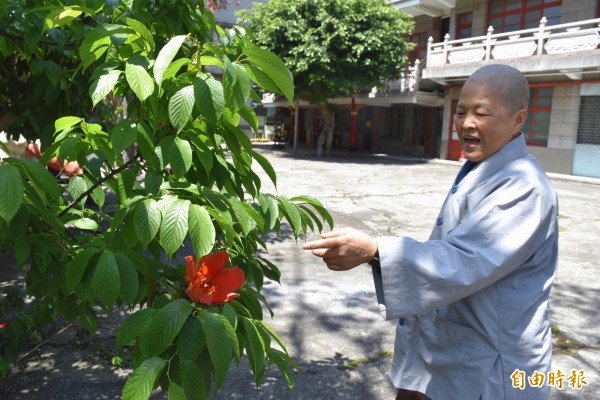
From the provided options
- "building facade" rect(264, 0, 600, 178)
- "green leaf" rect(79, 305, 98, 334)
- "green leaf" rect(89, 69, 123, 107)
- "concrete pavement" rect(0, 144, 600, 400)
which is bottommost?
"concrete pavement" rect(0, 144, 600, 400)

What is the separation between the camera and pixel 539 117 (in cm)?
1620

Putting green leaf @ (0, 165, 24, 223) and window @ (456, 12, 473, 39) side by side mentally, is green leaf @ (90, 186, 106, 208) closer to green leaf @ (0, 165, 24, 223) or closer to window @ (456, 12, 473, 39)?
green leaf @ (0, 165, 24, 223)

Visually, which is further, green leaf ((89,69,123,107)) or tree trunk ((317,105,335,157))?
tree trunk ((317,105,335,157))

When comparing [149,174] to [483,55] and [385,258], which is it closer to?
[385,258]

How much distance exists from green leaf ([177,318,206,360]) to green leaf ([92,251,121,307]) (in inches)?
7.7

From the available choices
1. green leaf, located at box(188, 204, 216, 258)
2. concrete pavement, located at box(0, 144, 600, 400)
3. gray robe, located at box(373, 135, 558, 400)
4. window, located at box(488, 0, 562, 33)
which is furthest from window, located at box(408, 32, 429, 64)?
green leaf, located at box(188, 204, 216, 258)

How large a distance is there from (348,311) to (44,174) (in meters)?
3.39

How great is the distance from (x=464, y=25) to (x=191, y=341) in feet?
68.0

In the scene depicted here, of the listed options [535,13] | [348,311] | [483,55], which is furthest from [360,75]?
[348,311]

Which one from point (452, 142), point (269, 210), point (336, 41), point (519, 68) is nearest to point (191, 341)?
point (269, 210)

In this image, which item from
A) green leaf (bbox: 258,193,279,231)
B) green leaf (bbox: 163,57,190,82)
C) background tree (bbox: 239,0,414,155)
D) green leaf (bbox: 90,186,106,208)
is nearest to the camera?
green leaf (bbox: 163,57,190,82)

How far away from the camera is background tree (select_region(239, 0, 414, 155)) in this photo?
A: 55.5 ft

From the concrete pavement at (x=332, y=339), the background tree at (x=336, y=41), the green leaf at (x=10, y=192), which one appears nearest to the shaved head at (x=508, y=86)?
the green leaf at (x=10, y=192)

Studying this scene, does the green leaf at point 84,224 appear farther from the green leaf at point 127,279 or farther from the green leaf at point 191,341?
the green leaf at point 191,341
